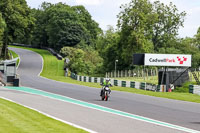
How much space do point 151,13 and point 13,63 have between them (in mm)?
49320

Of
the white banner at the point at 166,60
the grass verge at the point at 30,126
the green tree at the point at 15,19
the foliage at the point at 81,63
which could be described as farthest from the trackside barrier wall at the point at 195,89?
the green tree at the point at 15,19

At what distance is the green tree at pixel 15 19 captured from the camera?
2842 inches

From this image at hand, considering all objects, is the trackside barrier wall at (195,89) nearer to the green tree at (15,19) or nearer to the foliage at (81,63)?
the foliage at (81,63)

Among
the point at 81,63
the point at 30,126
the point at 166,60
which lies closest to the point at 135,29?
the point at 81,63

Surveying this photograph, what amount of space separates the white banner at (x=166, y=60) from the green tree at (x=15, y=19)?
37.1 metres

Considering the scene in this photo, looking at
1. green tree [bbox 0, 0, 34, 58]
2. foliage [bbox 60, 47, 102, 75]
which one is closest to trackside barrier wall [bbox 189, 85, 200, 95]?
foliage [bbox 60, 47, 102, 75]

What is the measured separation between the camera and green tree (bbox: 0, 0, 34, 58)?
7219 cm

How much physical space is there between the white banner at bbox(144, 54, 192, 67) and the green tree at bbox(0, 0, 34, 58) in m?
37.1

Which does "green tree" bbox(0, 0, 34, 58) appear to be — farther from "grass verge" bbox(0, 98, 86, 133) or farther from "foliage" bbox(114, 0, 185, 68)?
"grass verge" bbox(0, 98, 86, 133)

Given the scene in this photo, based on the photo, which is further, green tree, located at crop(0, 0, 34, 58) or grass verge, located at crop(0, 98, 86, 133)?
green tree, located at crop(0, 0, 34, 58)

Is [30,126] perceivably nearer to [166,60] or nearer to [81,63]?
[166,60]

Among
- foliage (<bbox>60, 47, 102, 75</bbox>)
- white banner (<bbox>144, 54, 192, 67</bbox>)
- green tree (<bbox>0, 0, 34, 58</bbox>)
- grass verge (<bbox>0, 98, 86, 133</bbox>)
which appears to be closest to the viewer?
grass verge (<bbox>0, 98, 86, 133</bbox>)

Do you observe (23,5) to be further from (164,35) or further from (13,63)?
(13,63)

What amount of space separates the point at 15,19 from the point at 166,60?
38479 millimetres
